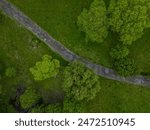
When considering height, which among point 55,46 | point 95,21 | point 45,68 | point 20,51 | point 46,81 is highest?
point 95,21

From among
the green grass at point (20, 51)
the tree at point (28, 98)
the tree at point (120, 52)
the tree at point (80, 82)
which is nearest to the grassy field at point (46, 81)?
the green grass at point (20, 51)

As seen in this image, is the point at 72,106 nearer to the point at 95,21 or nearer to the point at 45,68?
the point at 45,68

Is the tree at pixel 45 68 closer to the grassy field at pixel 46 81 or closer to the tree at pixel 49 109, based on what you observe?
the grassy field at pixel 46 81

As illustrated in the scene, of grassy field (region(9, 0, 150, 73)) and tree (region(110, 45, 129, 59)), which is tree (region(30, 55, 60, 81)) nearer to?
grassy field (region(9, 0, 150, 73))

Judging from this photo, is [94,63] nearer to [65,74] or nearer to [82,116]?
[65,74]

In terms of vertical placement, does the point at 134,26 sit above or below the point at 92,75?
above

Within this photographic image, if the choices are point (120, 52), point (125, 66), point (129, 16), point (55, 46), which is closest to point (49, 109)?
point (55, 46)

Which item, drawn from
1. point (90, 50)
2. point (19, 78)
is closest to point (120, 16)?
point (90, 50)
